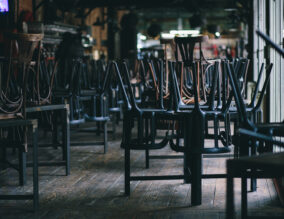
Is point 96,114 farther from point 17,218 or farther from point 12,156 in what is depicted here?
point 17,218

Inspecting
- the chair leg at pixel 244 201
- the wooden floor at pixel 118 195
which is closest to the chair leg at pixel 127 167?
the wooden floor at pixel 118 195

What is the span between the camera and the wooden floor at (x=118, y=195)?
3.00 metres

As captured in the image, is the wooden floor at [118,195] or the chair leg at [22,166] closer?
the wooden floor at [118,195]

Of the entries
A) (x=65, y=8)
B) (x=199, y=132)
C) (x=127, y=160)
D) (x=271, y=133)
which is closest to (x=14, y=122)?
(x=127, y=160)

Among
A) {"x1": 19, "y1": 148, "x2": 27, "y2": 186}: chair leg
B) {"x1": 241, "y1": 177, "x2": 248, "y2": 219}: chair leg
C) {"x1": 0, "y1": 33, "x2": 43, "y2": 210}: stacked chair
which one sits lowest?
{"x1": 19, "y1": 148, "x2": 27, "y2": 186}: chair leg

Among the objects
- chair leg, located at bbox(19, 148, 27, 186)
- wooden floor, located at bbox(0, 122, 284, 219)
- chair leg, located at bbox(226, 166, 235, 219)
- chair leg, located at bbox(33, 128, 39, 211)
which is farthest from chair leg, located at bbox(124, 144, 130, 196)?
chair leg, located at bbox(226, 166, 235, 219)

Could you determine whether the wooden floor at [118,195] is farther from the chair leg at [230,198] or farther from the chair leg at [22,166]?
the chair leg at [230,198]

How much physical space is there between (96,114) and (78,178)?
119 centimetres

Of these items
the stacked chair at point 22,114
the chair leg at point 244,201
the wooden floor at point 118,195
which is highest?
the stacked chair at point 22,114

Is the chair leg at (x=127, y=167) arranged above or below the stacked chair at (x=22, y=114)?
below

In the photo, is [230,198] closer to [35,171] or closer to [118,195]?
[35,171]

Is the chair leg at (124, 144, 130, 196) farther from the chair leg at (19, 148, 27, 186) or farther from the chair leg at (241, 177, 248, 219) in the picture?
the chair leg at (241, 177, 248, 219)

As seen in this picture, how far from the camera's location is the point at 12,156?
17.0 ft

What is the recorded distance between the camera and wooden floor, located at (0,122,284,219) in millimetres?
3000
